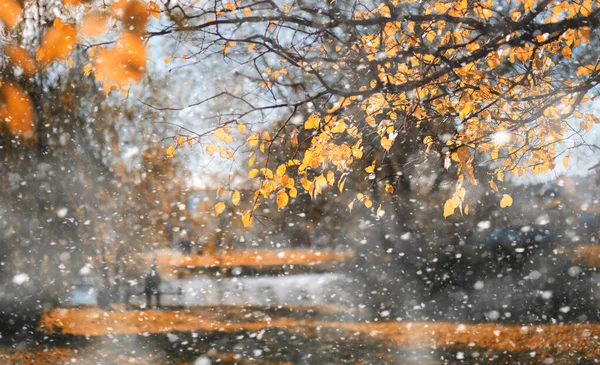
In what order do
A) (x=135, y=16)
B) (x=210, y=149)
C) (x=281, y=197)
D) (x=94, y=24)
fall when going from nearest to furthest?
(x=281, y=197)
(x=135, y=16)
(x=94, y=24)
(x=210, y=149)

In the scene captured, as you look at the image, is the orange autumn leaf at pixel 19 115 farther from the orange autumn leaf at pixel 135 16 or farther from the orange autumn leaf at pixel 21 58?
the orange autumn leaf at pixel 135 16

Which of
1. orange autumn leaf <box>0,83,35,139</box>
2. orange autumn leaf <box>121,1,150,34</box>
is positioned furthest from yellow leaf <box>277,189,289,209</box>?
orange autumn leaf <box>0,83,35,139</box>

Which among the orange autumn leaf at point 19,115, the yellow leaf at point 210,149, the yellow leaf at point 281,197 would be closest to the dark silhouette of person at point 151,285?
the yellow leaf at point 210,149

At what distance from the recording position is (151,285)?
9.23 metres

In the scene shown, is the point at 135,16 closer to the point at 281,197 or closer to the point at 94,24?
the point at 94,24

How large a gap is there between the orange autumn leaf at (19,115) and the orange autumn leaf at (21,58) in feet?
2.12

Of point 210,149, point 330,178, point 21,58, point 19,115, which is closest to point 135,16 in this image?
point 210,149

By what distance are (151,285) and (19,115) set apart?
7.65 metres

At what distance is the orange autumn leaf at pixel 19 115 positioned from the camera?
13.6m

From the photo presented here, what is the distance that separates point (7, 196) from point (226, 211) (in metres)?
5.57

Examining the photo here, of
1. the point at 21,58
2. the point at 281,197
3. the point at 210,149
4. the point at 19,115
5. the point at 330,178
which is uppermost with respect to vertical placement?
the point at 21,58

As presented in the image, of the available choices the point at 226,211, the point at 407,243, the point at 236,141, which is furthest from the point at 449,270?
the point at 236,141

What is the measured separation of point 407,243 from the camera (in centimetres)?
1081

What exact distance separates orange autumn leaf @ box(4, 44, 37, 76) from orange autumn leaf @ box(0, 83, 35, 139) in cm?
65
